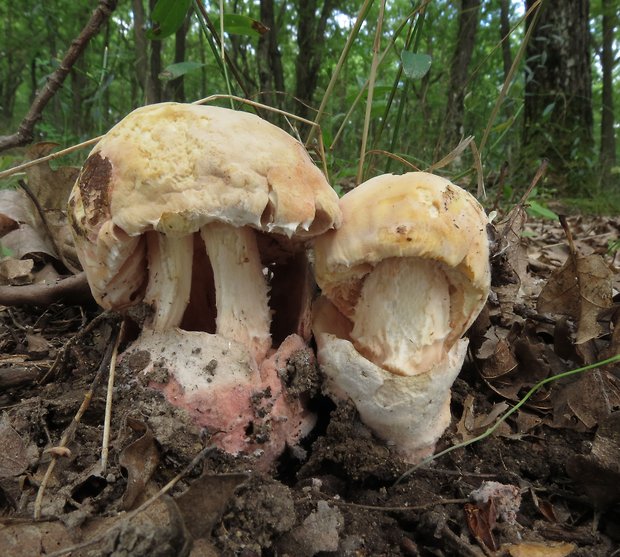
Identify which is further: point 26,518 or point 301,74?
point 301,74

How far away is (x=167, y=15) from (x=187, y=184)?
163 centimetres

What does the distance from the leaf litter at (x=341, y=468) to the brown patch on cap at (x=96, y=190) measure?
0.54 m

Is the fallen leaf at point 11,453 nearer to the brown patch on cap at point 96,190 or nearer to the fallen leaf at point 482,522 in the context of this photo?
the brown patch on cap at point 96,190

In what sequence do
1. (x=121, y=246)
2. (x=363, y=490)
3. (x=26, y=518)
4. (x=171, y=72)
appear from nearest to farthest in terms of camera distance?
(x=26, y=518) < (x=121, y=246) < (x=363, y=490) < (x=171, y=72)

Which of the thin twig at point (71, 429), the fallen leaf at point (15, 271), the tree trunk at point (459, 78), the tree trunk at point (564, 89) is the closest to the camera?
the thin twig at point (71, 429)

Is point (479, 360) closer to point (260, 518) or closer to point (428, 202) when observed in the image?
point (428, 202)

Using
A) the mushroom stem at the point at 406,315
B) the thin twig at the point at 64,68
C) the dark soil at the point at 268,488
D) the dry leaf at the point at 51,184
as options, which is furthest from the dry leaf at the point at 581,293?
the dry leaf at the point at 51,184

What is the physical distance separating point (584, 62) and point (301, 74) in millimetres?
4889

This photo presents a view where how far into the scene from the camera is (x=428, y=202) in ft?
5.57

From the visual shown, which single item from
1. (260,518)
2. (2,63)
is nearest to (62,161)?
(260,518)

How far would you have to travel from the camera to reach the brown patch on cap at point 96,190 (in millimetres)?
1660

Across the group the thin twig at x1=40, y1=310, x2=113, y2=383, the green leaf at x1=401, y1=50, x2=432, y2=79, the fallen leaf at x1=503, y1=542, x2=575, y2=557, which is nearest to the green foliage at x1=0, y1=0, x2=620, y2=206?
the green leaf at x1=401, y1=50, x2=432, y2=79

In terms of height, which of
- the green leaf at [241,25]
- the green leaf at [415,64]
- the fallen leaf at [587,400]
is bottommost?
the fallen leaf at [587,400]

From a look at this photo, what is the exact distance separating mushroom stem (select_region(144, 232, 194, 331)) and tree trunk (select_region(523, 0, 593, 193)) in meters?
7.10
